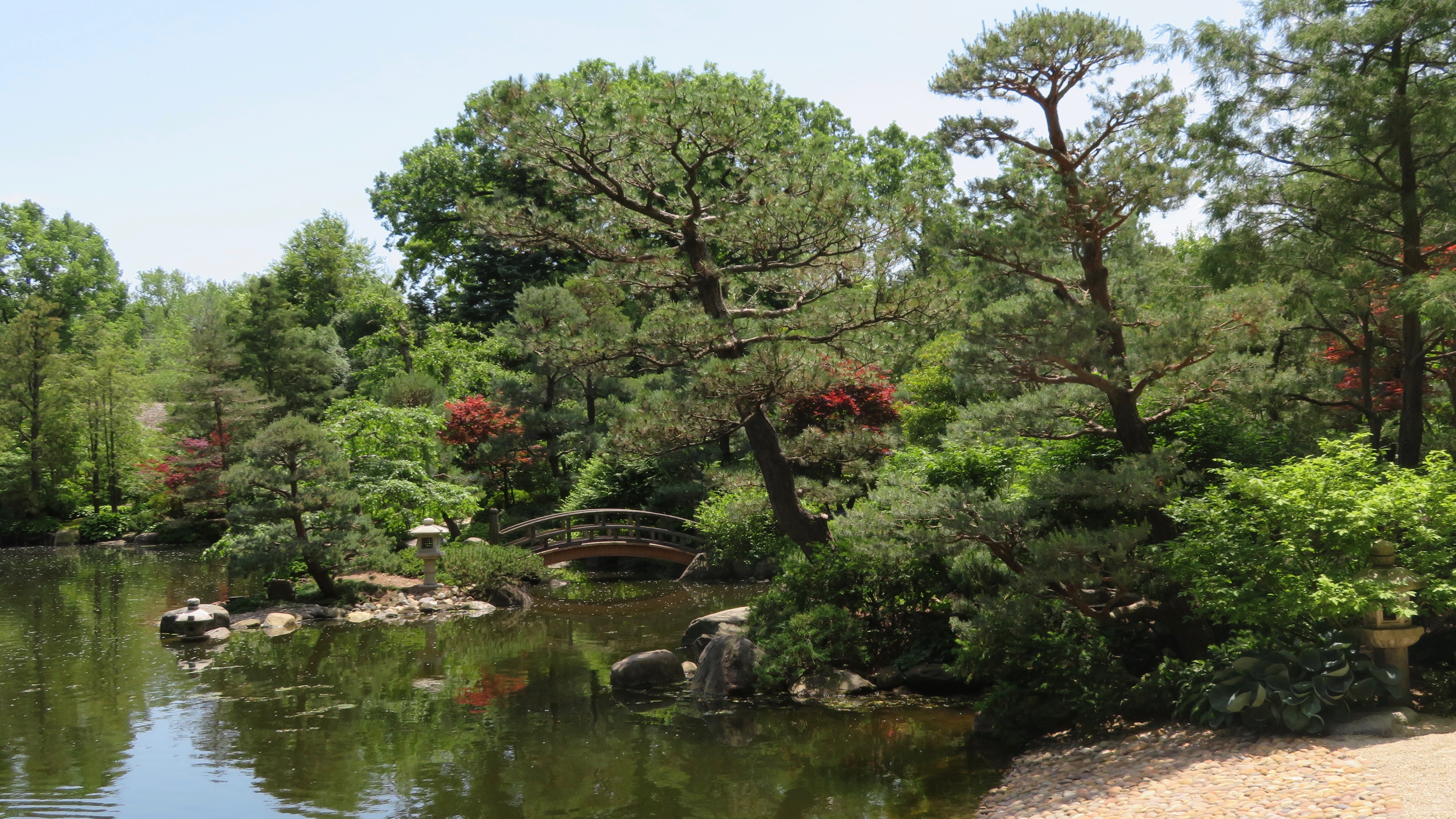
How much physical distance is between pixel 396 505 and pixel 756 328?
31.3 ft

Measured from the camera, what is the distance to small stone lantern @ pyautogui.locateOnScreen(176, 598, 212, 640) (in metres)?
12.9

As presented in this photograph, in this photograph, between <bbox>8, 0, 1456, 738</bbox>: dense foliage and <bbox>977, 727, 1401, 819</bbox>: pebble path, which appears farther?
<bbox>8, 0, 1456, 738</bbox>: dense foliage

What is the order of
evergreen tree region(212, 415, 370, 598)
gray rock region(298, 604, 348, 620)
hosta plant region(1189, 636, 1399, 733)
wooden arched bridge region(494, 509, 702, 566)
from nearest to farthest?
1. hosta plant region(1189, 636, 1399, 733)
2. evergreen tree region(212, 415, 370, 598)
3. gray rock region(298, 604, 348, 620)
4. wooden arched bridge region(494, 509, 702, 566)

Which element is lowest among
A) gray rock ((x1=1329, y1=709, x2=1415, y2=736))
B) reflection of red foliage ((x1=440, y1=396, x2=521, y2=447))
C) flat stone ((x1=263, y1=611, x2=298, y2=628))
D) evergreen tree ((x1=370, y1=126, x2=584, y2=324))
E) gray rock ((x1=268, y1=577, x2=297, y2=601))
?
gray rock ((x1=1329, y1=709, x2=1415, y2=736))

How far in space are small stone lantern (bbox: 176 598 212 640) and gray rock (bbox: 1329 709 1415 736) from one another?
1310 cm

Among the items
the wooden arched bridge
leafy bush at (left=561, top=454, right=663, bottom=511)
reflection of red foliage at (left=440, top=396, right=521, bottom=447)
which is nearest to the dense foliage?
the wooden arched bridge

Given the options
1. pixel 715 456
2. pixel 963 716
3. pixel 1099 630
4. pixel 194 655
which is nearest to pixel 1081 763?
pixel 1099 630

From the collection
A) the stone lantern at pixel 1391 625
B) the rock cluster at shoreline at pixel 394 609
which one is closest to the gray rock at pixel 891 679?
the stone lantern at pixel 1391 625

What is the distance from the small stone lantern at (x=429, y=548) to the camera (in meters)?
15.4

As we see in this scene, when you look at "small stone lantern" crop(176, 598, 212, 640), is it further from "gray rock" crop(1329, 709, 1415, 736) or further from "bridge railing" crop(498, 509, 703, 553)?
"gray rock" crop(1329, 709, 1415, 736)

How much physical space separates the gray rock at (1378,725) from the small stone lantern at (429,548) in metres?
13.0

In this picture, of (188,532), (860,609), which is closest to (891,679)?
(860,609)

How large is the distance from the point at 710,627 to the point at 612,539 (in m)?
6.74

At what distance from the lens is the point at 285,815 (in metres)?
6.53
